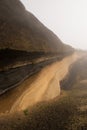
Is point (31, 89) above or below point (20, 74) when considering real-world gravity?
below

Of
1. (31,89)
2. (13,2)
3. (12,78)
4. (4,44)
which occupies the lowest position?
(31,89)

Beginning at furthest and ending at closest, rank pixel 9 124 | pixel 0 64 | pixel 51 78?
pixel 51 78
pixel 9 124
pixel 0 64

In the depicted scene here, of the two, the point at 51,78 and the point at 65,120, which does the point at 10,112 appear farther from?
the point at 51,78

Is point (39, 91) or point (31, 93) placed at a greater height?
point (31, 93)

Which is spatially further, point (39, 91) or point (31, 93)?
point (39, 91)

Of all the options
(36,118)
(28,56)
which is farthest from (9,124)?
(28,56)

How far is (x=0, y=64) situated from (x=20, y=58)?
55.1 inches

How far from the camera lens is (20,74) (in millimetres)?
9234

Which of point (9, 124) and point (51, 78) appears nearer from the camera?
point (9, 124)

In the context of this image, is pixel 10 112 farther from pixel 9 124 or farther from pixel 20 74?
pixel 20 74

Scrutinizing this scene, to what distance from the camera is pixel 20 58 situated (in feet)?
29.1

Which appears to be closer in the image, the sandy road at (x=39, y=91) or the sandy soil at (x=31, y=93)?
the sandy soil at (x=31, y=93)

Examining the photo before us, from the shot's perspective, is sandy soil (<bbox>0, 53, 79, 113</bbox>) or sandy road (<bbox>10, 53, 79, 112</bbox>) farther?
sandy road (<bbox>10, 53, 79, 112</bbox>)

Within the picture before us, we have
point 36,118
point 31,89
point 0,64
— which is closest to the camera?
point 0,64
